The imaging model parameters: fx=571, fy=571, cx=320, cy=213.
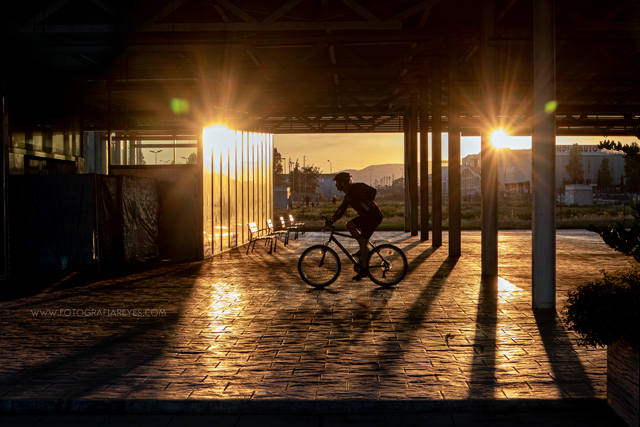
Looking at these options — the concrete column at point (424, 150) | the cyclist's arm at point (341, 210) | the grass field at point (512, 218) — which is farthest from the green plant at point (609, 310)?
the grass field at point (512, 218)

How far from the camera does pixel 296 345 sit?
5703 millimetres

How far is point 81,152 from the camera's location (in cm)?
1409

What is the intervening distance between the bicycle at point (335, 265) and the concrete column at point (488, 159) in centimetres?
245

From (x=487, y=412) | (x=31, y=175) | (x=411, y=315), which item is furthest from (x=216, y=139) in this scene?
(x=487, y=412)

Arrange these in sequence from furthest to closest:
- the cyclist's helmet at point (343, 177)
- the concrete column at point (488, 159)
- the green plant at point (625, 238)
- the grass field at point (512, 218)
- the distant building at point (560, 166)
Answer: the distant building at point (560, 166), the grass field at point (512, 218), the concrete column at point (488, 159), the cyclist's helmet at point (343, 177), the green plant at point (625, 238)

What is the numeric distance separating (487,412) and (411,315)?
334 centimetres

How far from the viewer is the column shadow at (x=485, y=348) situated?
4.30m

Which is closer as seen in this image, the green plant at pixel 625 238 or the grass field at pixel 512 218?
the green plant at pixel 625 238

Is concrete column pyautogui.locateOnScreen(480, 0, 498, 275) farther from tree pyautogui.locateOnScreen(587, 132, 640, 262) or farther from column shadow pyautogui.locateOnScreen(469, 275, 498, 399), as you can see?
tree pyautogui.locateOnScreen(587, 132, 640, 262)

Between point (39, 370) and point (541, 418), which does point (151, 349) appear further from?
point (541, 418)

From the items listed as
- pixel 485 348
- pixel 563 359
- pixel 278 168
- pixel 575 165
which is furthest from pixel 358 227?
pixel 278 168

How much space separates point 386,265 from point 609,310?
5999mm

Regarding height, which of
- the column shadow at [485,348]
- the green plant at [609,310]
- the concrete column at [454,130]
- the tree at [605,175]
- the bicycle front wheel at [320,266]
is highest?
the tree at [605,175]

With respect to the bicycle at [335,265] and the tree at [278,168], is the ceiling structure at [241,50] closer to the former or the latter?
the bicycle at [335,265]
